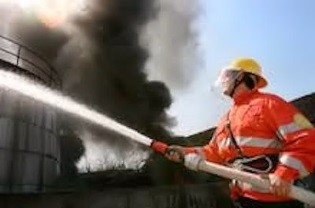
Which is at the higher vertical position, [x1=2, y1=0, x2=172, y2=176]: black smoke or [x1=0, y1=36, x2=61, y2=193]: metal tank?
[x1=2, y1=0, x2=172, y2=176]: black smoke

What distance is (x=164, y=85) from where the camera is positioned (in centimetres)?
3341

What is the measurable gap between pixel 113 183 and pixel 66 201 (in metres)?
12.4

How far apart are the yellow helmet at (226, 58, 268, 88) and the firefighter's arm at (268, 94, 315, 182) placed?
423 mm

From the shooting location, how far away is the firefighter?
3971mm

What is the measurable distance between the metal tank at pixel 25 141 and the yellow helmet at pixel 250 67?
554 inches

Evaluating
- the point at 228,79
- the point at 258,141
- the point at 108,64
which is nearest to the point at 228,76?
the point at 228,79

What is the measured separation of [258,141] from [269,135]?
9 cm

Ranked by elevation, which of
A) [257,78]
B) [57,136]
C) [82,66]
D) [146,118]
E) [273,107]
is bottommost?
[273,107]

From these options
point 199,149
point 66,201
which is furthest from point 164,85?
point 199,149

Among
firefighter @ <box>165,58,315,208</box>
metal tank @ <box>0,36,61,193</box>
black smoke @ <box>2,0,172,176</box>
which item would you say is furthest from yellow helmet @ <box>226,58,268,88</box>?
black smoke @ <box>2,0,172,176</box>

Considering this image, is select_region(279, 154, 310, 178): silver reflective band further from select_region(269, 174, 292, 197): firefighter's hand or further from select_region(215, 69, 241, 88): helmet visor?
select_region(215, 69, 241, 88): helmet visor

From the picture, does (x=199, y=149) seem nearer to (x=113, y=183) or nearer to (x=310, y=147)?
(x=310, y=147)

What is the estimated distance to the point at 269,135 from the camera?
4.23 m

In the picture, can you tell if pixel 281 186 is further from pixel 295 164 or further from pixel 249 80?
pixel 249 80
